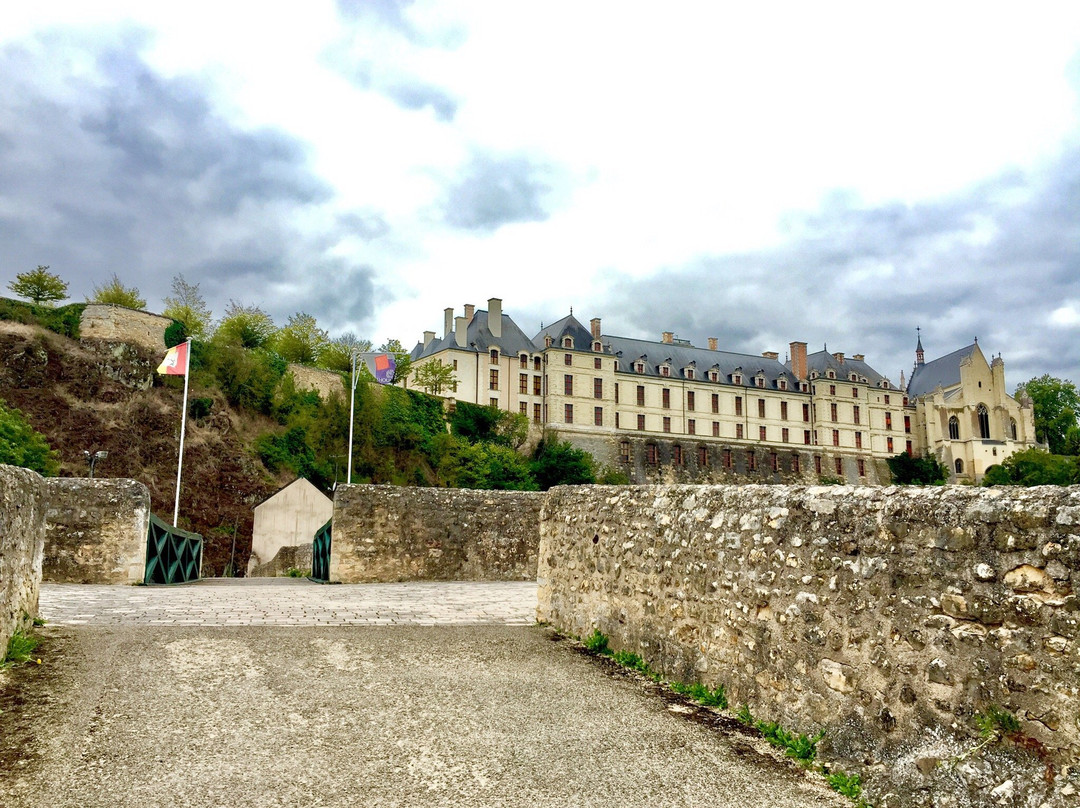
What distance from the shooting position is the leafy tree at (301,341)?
53178mm

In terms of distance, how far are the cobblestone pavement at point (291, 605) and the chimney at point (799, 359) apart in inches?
2819

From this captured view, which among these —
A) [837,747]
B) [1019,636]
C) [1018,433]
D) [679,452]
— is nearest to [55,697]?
[837,747]

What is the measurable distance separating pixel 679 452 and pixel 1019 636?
6825 centimetres

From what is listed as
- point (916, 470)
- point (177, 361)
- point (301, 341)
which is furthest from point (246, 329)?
point (916, 470)

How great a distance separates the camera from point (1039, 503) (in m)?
3.05

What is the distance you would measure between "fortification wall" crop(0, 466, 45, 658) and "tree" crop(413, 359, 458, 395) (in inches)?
1986

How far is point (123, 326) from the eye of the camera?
42.0 m

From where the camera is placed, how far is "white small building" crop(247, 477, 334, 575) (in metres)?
26.9

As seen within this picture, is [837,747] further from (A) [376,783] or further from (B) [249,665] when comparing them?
(B) [249,665]

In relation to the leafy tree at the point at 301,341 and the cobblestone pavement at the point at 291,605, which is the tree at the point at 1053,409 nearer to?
the leafy tree at the point at 301,341

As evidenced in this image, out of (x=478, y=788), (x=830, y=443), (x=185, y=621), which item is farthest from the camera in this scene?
(x=830, y=443)

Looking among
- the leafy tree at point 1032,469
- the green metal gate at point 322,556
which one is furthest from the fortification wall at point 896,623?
the leafy tree at point 1032,469

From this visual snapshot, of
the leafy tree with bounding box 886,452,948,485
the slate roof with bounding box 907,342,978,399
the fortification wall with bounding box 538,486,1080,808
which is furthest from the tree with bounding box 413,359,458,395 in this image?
the slate roof with bounding box 907,342,978,399

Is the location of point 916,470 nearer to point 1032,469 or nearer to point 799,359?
point 1032,469
